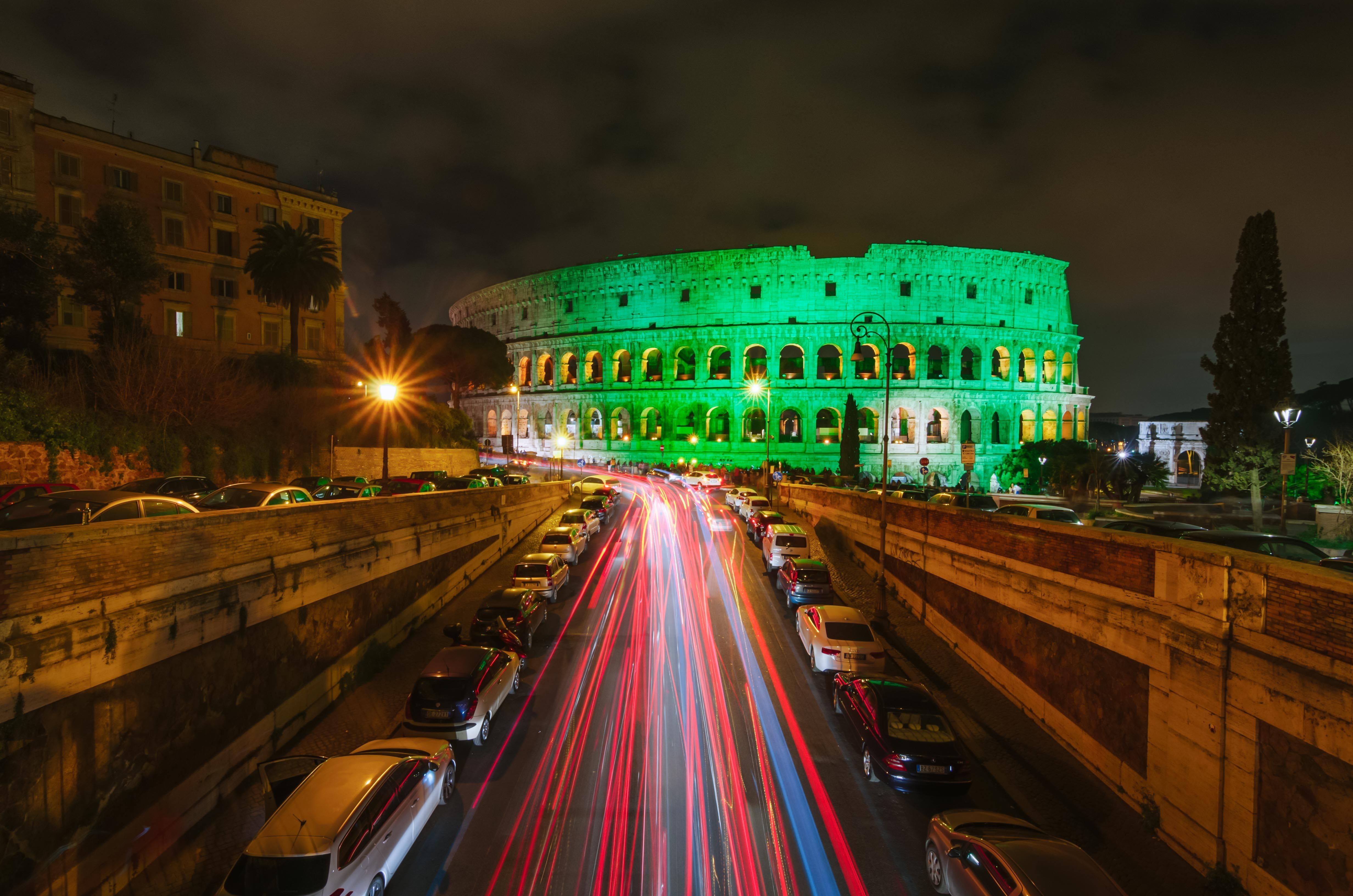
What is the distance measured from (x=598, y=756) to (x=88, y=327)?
34273 mm

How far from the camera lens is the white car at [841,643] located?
12.8 m

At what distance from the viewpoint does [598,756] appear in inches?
408

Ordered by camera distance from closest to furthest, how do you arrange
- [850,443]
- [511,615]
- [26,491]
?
[26,491] → [511,615] → [850,443]

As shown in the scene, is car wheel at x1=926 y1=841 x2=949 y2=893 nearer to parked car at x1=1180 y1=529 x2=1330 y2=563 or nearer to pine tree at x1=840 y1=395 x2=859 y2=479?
A: parked car at x1=1180 y1=529 x2=1330 y2=563

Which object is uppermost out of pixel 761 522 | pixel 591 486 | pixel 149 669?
pixel 591 486

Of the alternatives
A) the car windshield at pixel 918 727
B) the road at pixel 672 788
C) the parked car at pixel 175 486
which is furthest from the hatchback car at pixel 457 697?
the parked car at pixel 175 486

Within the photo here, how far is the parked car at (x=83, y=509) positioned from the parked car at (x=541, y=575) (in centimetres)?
833

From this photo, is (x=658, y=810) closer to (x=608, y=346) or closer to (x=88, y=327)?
(x=88, y=327)

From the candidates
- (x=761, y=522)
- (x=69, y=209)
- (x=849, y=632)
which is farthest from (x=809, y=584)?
(x=69, y=209)

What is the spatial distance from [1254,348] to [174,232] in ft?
184

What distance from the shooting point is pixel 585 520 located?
27234 millimetres

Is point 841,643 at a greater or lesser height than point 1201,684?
lesser

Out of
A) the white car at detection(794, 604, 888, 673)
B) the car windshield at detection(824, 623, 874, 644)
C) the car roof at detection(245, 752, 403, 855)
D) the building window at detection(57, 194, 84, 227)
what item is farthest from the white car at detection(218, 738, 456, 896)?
the building window at detection(57, 194, 84, 227)

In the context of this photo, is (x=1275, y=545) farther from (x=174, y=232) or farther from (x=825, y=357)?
(x=825, y=357)
